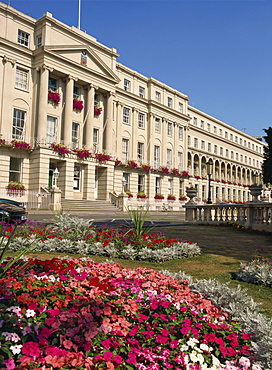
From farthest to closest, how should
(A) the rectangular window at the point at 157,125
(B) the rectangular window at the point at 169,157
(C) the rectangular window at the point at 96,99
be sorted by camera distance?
1. (B) the rectangular window at the point at 169,157
2. (A) the rectangular window at the point at 157,125
3. (C) the rectangular window at the point at 96,99

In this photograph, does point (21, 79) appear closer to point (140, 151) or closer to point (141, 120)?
point (141, 120)

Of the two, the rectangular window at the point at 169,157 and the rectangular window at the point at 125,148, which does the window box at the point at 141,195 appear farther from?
the rectangular window at the point at 169,157

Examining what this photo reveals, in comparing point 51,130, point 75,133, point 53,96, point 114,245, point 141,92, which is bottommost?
point 114,245

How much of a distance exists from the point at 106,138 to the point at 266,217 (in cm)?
2370

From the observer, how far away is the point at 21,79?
1147 inches

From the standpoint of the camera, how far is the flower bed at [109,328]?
2438mm

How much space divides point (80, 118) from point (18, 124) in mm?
6607

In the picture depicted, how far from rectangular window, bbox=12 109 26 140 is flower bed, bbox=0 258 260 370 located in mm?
26869

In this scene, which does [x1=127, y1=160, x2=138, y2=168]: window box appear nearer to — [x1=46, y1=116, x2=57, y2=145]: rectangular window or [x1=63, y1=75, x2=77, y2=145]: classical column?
[x1=63, y1=75, x2=77, y2=145]: classical column

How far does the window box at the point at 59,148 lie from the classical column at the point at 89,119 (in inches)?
144

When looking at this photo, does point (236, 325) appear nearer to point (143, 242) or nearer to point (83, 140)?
point (143, 242)

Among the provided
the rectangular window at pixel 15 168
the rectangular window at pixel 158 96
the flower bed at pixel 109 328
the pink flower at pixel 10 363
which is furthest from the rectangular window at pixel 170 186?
the pink flower at pixel 10 363

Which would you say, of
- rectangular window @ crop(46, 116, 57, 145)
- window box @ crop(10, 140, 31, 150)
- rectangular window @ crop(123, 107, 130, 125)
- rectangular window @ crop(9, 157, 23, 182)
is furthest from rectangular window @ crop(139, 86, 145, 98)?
rectangular window @ crop(9, 157, 23, 182)

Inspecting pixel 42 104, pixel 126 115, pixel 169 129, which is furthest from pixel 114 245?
pixel 169 129
